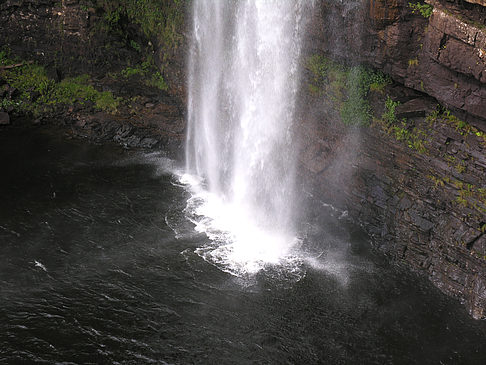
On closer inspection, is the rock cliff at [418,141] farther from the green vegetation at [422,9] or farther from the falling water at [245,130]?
the falling water at [245,130]

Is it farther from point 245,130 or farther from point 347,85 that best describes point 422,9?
point 245,130

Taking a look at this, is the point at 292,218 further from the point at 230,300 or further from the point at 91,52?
the point at 91,52

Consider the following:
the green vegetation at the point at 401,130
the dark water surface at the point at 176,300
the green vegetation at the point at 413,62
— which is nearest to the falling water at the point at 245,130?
the dark water surface at the point at 176,300

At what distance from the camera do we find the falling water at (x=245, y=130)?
17156mm

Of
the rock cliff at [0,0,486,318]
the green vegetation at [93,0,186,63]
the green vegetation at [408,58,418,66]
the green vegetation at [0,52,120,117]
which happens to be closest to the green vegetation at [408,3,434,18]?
A: the rock cliff at [0,0,486,318]

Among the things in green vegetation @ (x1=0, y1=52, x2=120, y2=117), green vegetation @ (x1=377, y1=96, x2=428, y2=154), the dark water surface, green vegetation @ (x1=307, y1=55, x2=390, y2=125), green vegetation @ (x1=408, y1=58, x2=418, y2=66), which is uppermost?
green vegetation @ (x1=408, y1=58, x2=418, y2=66)

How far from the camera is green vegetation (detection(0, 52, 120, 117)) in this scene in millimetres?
Result: 24391

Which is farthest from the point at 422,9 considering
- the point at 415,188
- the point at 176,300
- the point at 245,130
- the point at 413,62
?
the point at 176,300

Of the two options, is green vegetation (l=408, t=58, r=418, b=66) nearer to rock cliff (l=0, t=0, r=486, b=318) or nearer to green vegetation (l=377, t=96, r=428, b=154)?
rock cliff (l=0, t=0, r=486, b=318)

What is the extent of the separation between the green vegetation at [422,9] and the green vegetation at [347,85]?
2.60 m

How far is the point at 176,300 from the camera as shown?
13750 millimetres

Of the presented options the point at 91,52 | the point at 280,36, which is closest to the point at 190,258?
the point at 280,36

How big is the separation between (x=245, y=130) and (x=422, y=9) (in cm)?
829

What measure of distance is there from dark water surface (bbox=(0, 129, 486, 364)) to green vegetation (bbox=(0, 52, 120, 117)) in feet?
23.5
